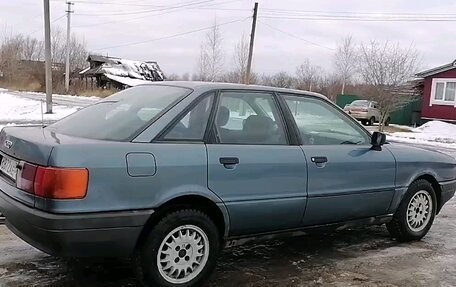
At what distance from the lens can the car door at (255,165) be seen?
4008mm

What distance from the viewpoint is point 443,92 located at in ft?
100

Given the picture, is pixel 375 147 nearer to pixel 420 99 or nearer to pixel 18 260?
pixel 18 260

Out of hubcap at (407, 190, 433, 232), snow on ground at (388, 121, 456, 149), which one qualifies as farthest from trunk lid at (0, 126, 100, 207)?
snow on ground at (388, 121, 456, 149)

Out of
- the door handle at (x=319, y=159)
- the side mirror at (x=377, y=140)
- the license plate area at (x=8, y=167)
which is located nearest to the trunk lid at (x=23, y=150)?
the license plate area at (x=8, y=167)

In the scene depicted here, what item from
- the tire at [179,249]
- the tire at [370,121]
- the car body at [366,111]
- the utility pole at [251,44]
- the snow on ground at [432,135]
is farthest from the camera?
the tire at [370,121]

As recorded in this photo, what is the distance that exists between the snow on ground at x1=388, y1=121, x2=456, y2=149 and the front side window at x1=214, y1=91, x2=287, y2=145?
17.4m

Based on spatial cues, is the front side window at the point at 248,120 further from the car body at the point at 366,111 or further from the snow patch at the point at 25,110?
the car body at the point at 366,111

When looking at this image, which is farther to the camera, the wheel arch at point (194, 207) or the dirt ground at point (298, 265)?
the dirt ground at point (298, 265)

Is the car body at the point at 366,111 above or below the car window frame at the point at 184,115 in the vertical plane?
below

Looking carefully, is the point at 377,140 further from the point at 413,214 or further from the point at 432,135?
Result: the point at 432,135

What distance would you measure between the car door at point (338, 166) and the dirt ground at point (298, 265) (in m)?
0.43

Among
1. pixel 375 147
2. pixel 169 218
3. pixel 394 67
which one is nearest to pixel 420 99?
pixel 394 67

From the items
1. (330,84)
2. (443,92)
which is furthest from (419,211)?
(330,84)

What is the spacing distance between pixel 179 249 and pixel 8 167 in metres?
1.44
